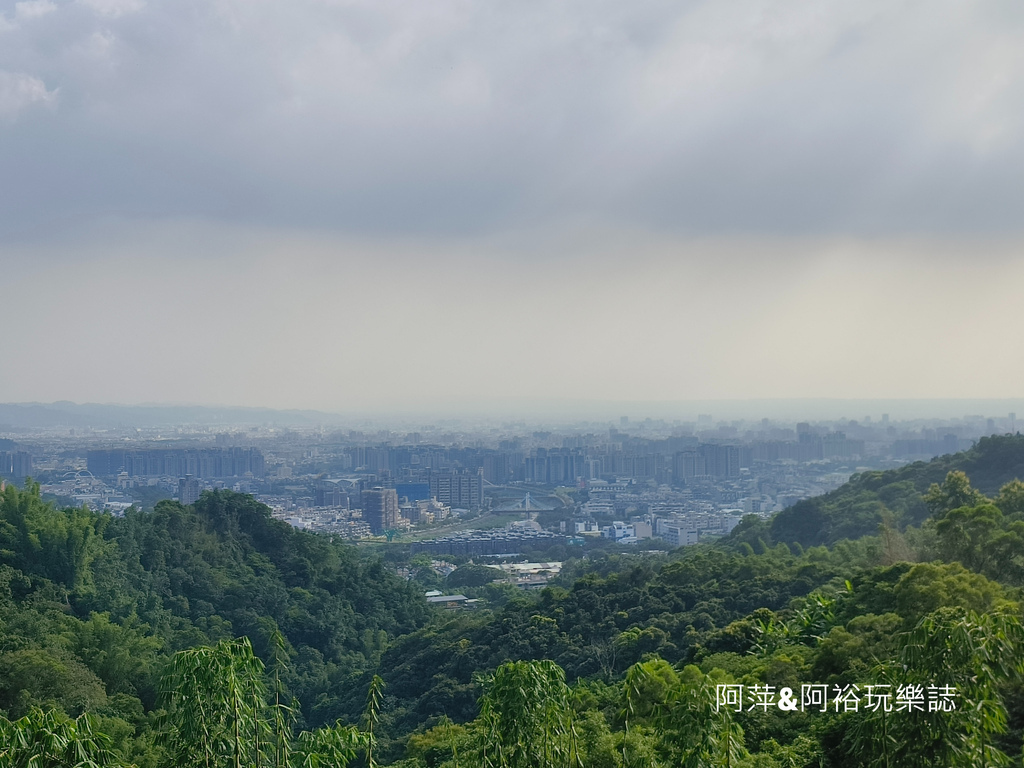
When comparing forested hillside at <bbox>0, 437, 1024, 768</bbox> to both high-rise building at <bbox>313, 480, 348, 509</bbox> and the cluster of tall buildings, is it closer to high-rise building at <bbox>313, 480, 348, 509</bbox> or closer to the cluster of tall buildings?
high-rise building at <bbox>313, 480, 348, 509</bbox>

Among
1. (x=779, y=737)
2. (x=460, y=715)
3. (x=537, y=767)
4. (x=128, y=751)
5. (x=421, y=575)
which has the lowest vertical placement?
(x=421, y=575)

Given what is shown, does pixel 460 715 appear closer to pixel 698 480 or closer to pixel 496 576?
pixel 496 576

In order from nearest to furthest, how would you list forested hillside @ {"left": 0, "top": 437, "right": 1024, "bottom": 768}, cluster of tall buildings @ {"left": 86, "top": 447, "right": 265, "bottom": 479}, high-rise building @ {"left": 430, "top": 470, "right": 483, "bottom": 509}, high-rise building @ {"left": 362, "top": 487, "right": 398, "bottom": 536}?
forested hillside @ {"left": 0, "top": 437, "right": 1024, "bottom": 768}
high-rise building @ {"left": 362, "top": 487, "right": 398, "bottom": 536}
high-rise building @ {"left": 430, "top": 470, "right": 483, "bottom": 509}
cluster of tall buildings @ {"left": 86, "top": 447, "right": 265, "bottom": 479}

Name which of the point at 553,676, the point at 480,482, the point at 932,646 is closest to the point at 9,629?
the point at 553,676

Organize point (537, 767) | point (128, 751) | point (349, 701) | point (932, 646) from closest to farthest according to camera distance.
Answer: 1. point (932, 646)
2. point (537, 767)
3. point (128, 751)
4. point (349, 701)

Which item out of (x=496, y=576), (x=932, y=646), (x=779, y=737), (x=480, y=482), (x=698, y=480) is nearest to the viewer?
(x=932, y=646)

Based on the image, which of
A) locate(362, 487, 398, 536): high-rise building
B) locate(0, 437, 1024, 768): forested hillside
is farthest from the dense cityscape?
locate(0, 437, 1024, 768): forested hillside

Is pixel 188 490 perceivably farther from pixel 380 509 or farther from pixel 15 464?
pixel 15 464
